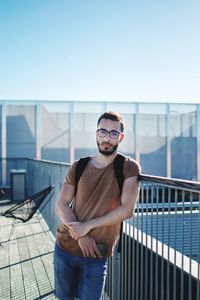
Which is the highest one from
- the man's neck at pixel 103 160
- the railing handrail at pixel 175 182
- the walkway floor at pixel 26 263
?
the man's neck at pixel 103 160

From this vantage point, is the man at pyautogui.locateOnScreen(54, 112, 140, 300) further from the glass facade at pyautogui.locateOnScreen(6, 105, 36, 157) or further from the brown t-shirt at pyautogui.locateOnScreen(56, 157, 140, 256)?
the glass facade at pyautogui.locateOnScreen(6, 105, 36, 157)

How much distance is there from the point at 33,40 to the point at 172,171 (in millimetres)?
6781

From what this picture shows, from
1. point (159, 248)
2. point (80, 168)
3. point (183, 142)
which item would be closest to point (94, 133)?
point (183, 142)

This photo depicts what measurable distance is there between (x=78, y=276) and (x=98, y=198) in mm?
448

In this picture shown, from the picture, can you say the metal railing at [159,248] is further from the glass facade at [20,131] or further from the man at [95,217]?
the glass facade at [20,131]

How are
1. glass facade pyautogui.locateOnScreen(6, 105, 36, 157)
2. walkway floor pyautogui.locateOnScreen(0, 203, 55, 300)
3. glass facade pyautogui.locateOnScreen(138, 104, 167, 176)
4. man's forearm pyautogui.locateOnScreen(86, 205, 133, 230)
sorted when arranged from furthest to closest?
glass facade pyautogui.locateOnScreen(138, 104, 167, 176), glass facade pyautogui.locateOnScreen(6, 105, 36, 157), walkway floor pyautogui.locateOnScreen(0, 203, 55, 300), man's forearm pyautogui.locateOnScreen(86, 205, 133, 230)

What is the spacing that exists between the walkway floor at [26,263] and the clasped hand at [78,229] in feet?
5.24

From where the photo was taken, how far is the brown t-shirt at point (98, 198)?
6.09 ft

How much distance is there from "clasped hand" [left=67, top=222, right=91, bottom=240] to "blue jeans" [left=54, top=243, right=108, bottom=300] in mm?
128

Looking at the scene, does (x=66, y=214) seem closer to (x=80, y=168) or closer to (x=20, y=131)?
(x=80, y=168)

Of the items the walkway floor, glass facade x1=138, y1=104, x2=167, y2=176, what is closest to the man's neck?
the walkway floor

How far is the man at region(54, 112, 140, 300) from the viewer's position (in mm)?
1840

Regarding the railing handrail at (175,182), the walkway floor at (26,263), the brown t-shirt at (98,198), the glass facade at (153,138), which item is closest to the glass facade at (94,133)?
the glass facade at (153,138)

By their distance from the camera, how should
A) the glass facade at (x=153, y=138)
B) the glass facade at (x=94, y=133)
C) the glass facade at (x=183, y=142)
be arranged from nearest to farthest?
the glass facade at (x=94, y=133) → the glass facade at (x=153, y=138) → the glass facade at (x=183, y=142)
